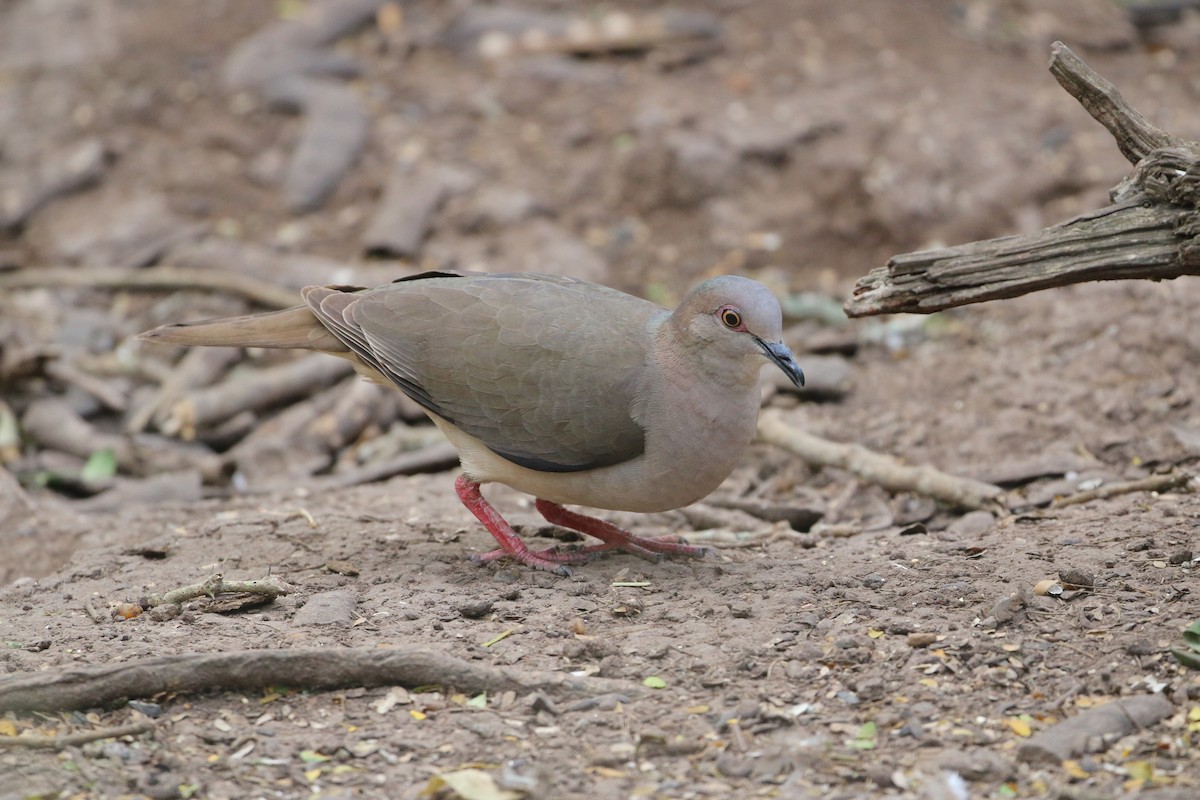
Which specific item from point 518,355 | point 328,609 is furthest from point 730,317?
point 328,609

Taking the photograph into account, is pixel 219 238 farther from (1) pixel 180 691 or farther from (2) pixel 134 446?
(1) pixel 180 691

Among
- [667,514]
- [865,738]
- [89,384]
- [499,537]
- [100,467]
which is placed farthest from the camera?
[89,384]

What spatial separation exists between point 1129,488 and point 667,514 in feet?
7.16

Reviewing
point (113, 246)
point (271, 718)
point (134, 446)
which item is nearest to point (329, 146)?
point (113, 246)

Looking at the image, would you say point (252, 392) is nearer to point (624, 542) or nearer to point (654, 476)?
point (624, 542)

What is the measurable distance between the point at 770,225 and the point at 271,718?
6.16 meters

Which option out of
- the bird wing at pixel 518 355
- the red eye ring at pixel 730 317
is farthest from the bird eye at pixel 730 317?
the bird wing at pixel 518 355

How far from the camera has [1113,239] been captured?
13.1 feet

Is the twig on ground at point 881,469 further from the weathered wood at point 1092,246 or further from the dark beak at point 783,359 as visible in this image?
the weathered wood at point 1092,246

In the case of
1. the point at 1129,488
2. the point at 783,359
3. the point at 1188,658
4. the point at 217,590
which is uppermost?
the point at 783,359

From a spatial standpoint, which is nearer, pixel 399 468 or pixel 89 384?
pixel 399 468

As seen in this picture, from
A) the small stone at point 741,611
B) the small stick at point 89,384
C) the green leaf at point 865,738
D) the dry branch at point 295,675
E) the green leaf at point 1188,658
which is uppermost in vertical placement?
the green leaf at point 1188,658

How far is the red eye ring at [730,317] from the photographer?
4.70m

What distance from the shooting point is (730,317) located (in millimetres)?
4715
